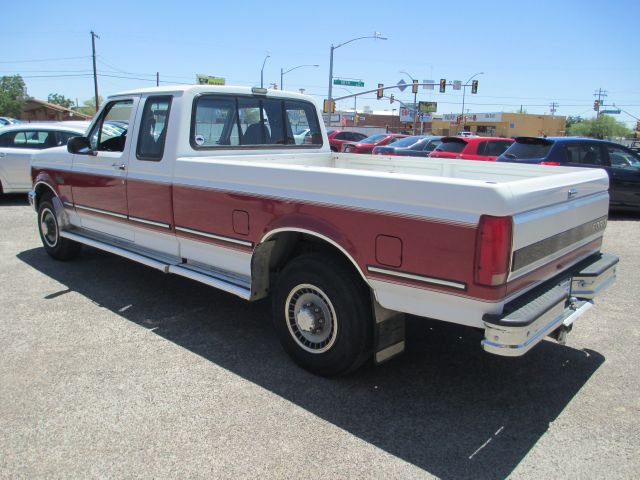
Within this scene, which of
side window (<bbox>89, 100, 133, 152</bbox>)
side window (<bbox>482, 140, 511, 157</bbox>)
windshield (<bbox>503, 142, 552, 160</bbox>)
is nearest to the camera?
side window (<bbox>89, 100, 133, 152</bbox>)

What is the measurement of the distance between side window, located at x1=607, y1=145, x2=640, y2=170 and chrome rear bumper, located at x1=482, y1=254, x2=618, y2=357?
25.3 ft

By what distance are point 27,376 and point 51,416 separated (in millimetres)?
679

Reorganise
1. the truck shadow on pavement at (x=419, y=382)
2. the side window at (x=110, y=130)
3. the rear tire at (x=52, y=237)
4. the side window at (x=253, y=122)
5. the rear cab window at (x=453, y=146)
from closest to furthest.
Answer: the truck shadow on pavement at (x=419, y=382) < the side window at (x=253, y=122) < the side window at (x=110, y=130) < the rear tire at (x=52, y=237) < the rear cab window at (x=453, y=146)

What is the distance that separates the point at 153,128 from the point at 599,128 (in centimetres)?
10264

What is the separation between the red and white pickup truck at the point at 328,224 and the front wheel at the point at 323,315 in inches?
0.4

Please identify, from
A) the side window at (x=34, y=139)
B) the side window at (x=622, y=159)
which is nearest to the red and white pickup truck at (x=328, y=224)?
the side window at (x=34, y=139)

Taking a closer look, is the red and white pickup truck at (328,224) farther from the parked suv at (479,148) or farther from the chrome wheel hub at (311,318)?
the parked suv at (479,148)

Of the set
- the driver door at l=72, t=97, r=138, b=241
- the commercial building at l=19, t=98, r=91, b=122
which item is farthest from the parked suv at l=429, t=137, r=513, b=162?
the commercial building at l=19, t=98, r=91, b=122

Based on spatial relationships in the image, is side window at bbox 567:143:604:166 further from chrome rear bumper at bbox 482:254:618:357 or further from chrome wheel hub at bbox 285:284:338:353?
chrome wheel hub at bbox 285:284:338:353

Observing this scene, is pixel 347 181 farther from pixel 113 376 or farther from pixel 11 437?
pixel 11 437

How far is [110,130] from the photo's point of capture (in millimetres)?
6082

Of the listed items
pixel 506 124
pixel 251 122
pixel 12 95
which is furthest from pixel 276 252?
pixel 12 95

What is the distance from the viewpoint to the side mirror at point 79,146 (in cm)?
562

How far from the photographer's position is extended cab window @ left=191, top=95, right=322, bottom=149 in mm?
4820
